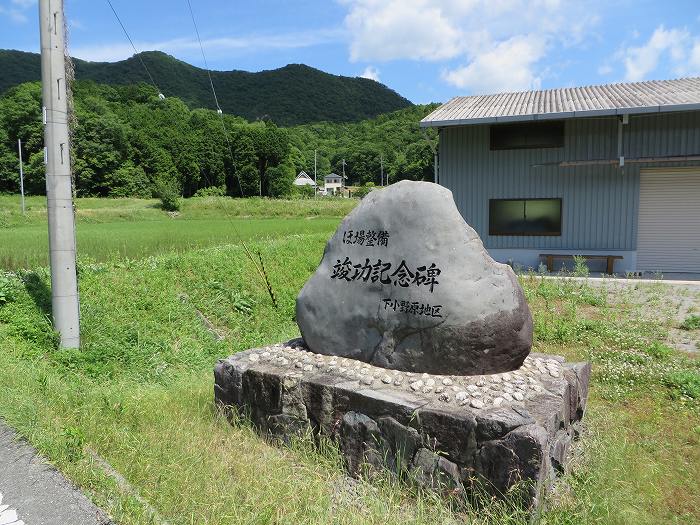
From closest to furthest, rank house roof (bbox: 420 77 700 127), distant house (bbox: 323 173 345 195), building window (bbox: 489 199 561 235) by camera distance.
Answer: house roof (bbox: 420 77 700 127) → building window (bbox: 489 199 561 235) → distant house (bbox: 323 173 345 195)

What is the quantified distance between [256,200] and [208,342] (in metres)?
27.3

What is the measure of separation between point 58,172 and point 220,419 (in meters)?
3.96

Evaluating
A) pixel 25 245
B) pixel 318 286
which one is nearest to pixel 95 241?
pixel 25 245

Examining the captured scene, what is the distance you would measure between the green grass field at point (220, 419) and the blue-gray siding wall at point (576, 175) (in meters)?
4.68

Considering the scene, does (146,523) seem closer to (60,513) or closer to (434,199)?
(60,513)

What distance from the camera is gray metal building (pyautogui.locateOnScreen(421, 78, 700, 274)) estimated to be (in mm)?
13653

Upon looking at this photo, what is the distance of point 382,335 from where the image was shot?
475 centimetres

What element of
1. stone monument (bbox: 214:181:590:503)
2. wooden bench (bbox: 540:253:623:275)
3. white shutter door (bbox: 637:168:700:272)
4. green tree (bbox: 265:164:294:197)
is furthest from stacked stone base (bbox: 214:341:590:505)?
green tree (bbox: 265:164:294:197)

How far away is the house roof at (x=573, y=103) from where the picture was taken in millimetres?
12789

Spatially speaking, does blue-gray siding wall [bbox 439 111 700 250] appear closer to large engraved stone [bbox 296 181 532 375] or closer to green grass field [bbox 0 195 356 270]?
green grass field [bbox 0 195 356 270]

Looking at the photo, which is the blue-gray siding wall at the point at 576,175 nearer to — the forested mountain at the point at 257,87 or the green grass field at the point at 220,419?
the green grass field at the point at 220,419

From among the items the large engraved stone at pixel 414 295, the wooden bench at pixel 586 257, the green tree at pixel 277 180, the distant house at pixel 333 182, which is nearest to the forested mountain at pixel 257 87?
the green tree at pixel 277 180

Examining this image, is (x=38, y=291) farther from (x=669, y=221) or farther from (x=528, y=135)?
(x=669, y=221)

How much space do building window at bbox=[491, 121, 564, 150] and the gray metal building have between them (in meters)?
0.03
